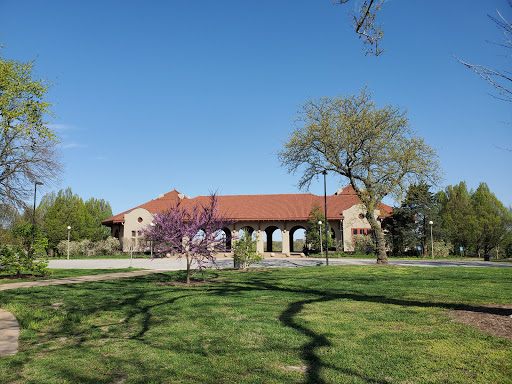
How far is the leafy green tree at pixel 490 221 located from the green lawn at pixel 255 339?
41.8m

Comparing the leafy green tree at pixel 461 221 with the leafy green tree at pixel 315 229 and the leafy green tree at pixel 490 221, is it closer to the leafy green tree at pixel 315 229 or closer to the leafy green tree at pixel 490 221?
the leafy green tree at pixel 490 221

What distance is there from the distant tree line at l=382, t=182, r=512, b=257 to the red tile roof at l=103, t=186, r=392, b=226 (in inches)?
167

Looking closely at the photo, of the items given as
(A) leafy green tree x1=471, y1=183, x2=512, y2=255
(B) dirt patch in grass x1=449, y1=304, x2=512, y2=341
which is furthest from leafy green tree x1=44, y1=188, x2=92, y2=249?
(A) leafy green tree x1=471, y1=183, x2=512, y2=255

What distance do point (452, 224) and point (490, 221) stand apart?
4570 mm

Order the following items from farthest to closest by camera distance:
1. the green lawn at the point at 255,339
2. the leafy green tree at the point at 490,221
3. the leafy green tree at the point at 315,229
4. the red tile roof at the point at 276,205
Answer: the leafy green tree at the point at 490,221 → the red tile roof at the point at 276,205 → the leafy green tree at the point at 315,229 → the green lawn at the point at 255,339

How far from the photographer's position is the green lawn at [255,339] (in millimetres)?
4574

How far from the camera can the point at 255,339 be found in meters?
6.11

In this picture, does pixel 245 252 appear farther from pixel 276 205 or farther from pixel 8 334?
pixel 276 205

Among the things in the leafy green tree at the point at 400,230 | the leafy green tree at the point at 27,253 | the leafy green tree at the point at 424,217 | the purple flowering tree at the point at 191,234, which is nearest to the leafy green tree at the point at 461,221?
the leafy green tree at the point at 424,217

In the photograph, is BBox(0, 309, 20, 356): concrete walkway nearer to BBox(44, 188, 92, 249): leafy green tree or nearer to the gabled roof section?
the gabled roof section

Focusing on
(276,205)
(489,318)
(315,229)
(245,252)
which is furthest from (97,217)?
(489,318)

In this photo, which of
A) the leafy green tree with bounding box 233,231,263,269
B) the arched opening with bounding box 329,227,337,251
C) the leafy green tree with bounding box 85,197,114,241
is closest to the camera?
the leafy green tree with bounding box 233,231,263,269

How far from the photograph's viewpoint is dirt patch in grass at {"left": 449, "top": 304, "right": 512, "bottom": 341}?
6.09m

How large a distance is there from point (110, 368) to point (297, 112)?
22.1m
